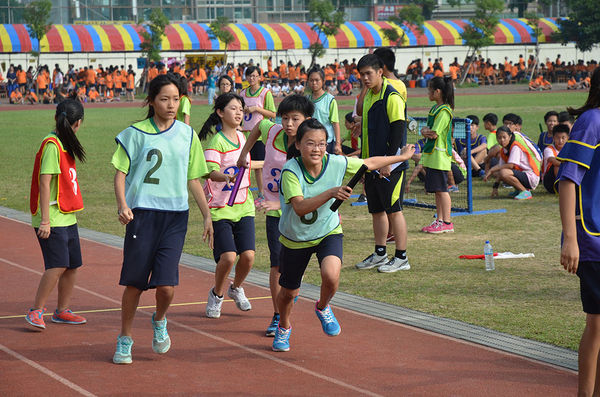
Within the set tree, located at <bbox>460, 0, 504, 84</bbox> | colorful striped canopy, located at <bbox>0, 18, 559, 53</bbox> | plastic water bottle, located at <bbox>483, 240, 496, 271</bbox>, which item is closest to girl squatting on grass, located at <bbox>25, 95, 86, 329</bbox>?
plastic water bottle, located at <bbox>483, 240, 496, 271</bbox>

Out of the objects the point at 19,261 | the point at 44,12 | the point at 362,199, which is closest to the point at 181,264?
the point at 19,261

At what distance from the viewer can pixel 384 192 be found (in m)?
7.96

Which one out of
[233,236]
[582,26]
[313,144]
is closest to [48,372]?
[233,236]

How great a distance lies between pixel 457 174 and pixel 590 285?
9595mm

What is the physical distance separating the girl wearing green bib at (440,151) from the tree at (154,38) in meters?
42.8

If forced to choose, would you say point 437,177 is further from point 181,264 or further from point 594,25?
point 594,25

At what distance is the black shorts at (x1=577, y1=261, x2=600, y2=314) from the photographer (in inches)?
154

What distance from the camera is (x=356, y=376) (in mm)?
4867

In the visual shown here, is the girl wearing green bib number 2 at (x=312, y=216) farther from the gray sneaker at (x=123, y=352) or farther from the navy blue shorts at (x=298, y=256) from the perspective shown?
the gray sneaker at (x=123, y=352)

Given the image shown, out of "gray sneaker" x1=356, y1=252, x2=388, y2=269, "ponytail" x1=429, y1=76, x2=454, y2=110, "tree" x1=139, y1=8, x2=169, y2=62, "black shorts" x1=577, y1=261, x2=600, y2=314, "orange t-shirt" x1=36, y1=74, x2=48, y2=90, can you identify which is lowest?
"gray sneaker" x1=356, y1=252, x2=388, y2=269

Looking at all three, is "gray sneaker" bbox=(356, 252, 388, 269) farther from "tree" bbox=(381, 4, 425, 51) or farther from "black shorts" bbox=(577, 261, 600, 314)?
"tree" bbox=(381, 4, 425, 51)

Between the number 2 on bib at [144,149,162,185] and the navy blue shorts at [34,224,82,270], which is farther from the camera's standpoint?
the navy blue shorts at [34,224,82,270]

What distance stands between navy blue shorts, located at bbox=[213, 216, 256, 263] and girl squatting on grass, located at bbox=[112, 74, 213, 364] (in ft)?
3.24

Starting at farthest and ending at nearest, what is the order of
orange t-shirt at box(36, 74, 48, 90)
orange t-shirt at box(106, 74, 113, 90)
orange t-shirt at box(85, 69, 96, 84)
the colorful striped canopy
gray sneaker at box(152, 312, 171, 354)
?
the colorful striped canopy
orange t-shirt at box(106, 74, 113, 90)
orange t-shirt at box(85, 69, 96, 84)
orange t-shirt at box(36, 74, 48, 90)
gray sneaker at box(152, 312, 171, 354)
